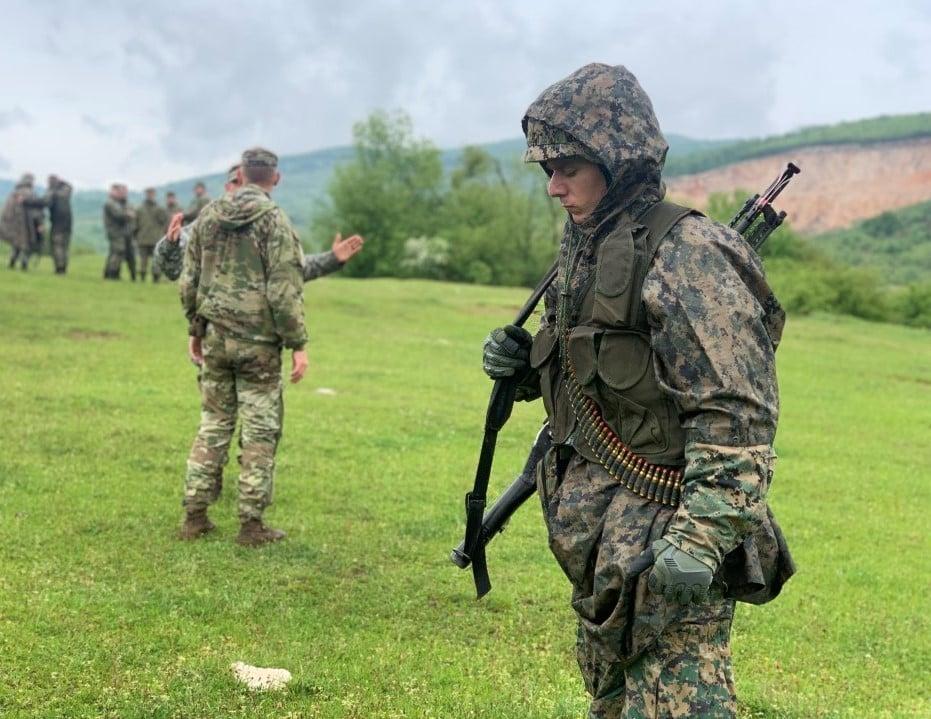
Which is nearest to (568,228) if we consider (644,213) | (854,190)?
(644,213)

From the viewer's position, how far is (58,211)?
27781mm

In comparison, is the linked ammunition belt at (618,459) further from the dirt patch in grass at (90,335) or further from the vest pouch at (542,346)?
the dirt patch in grass at (90,335)

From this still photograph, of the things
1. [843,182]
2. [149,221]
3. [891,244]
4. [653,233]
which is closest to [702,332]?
[653,233]

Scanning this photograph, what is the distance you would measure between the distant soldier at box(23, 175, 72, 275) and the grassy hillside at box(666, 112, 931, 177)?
136898mm

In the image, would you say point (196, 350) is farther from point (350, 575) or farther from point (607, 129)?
point (607, 129)

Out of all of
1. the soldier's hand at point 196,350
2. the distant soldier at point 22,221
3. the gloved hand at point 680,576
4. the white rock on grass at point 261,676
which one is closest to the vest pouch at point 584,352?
the gloved hand at point 680,576

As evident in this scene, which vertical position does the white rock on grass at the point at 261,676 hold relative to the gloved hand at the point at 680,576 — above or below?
below

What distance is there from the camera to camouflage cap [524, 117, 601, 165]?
349cm

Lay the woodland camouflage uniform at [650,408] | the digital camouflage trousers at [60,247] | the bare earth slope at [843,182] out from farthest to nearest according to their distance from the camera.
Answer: the bare earth slope at [843,182], the digital camouflage trousers at [60,247], the woodland camouflage uniform at [650,408]

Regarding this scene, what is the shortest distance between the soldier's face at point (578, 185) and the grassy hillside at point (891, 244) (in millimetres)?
92350

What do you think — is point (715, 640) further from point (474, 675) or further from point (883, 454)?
point (883, 454)

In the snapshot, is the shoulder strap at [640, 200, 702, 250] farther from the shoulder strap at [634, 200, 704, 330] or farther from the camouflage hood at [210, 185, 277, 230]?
the camouflage hood at [210, 185, 277, 230]

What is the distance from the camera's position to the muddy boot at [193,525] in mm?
7648

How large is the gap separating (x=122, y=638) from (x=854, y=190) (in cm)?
15443
